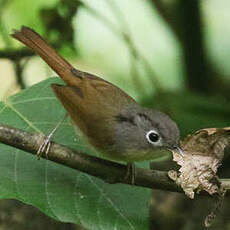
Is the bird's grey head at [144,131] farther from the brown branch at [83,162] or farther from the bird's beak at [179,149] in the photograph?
the brown branch at [83,162]

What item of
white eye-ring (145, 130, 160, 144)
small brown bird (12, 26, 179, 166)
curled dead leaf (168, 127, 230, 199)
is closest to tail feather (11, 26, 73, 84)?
small brown bird (12, 26, 179, 166)

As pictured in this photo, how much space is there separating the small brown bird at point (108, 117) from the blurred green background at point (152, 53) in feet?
2.73

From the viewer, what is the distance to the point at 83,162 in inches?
112

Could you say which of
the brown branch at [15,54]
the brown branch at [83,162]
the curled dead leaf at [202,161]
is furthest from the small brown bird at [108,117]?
the brown branch at [15,54]

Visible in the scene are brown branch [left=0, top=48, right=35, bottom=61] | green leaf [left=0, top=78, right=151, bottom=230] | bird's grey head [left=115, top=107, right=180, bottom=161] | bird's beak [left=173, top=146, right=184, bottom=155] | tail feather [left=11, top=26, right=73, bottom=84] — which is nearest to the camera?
green leaf [left=0, top=78, right=151, bottom=230]

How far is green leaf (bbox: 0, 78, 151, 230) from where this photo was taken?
2932mm

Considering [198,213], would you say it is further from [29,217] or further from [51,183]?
[51,183]

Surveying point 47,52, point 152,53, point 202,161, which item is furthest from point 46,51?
point 152,53

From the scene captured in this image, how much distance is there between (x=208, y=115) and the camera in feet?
15.4

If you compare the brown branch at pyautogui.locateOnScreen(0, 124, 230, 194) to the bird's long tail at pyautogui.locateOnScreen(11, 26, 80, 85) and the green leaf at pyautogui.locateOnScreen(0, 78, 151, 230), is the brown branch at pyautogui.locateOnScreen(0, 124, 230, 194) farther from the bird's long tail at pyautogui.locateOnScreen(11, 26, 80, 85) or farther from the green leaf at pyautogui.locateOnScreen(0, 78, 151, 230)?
the bird's long tail at pyautogui.locateOnScreen(11, 26, 80, 85)

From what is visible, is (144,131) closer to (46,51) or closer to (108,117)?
(108,117)

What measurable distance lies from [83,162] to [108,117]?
82 cm

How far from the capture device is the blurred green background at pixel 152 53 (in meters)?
4.68

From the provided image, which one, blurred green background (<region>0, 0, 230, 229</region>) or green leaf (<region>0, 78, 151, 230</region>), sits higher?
blurred green background (<region>0, 0, 230, 229</region>)
